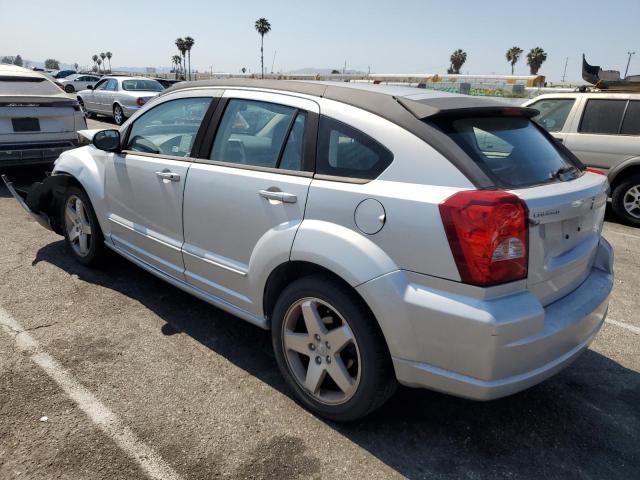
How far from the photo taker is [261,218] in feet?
9.01

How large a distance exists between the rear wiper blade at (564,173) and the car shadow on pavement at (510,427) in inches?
51.4

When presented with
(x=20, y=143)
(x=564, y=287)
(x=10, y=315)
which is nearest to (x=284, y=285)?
(x=564, y=287)

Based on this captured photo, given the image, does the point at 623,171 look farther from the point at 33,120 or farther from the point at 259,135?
the point at 33,120

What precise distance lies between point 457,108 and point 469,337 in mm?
1125

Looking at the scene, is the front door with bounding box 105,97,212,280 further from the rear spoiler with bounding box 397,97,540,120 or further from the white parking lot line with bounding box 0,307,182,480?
the rear spoiler with bounding box 397,97,540,120

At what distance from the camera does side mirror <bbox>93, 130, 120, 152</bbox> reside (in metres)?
3.90

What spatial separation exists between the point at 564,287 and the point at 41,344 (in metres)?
3.23

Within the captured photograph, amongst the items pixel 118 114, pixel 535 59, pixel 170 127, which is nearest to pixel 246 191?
pixel 170 127

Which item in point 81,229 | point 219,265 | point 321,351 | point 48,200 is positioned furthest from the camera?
point 48,200

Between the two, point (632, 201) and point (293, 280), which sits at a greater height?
point (293, 280)

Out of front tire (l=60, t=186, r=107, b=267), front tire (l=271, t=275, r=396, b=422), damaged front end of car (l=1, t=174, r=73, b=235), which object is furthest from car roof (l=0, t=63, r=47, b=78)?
front tire (l=271, t=275, r=396, b=422)

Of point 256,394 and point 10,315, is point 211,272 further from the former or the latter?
point 10,315

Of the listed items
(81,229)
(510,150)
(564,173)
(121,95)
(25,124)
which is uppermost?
(510,150)

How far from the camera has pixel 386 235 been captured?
2215 mm
